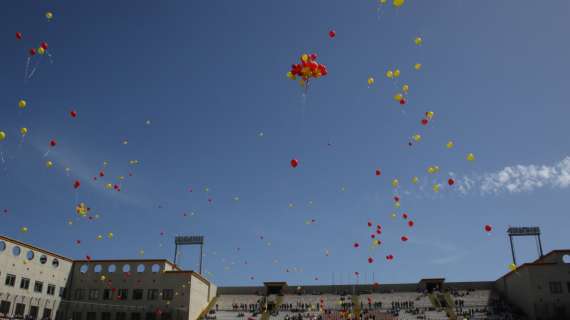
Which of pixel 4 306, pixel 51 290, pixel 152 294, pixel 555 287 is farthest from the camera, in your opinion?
pixel 152 294

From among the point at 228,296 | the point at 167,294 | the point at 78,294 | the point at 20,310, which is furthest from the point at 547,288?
the point at 20,310

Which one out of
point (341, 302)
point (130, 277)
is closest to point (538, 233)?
point (341, 302)

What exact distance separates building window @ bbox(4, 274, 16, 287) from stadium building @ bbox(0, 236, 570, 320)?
1.4 inches

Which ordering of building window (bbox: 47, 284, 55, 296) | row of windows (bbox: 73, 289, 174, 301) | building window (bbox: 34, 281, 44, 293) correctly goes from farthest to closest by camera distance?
1. row of windows (bbox: 73, 289, 174, 301)
2. building window (bbox: 47, 284, 55, 296)
3. building window (bbox: 34, 281, 44, 293)

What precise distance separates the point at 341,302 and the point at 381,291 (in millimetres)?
6304

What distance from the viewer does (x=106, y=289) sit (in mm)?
56344

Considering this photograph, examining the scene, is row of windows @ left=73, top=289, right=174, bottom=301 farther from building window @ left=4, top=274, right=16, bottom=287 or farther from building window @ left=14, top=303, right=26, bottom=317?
building window @ left=4, top=274, right=16, bottom=287

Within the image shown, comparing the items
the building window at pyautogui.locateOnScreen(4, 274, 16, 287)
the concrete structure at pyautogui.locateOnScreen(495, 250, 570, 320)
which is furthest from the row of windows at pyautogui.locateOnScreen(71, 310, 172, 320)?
the concrete structure at pyautogui.locateOnScreen(495, 250, 570, 320)

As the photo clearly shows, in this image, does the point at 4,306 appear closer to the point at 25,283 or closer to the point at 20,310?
the point at 20,310

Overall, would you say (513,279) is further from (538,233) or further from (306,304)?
(306,304)

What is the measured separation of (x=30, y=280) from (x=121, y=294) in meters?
9.88

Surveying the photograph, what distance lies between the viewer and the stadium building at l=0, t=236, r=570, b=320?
164 feet

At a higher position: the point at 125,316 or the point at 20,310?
the point at 20,310

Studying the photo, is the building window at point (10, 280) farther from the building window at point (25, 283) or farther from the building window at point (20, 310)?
the building window at point (20, 310)
